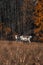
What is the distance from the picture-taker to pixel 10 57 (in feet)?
27.0

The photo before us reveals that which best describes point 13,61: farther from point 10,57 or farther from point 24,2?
point 24,2

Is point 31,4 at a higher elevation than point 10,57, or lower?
lower

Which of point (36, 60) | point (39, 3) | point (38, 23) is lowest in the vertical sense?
point (38, 23)

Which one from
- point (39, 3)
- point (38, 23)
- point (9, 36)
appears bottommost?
point (9, 36)

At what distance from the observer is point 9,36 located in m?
34.9

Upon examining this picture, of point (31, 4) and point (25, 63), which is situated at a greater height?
point (25, 63)

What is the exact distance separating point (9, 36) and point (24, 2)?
657 cm

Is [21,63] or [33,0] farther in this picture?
[33,0]

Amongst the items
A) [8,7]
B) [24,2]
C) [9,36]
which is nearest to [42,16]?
[9,36]

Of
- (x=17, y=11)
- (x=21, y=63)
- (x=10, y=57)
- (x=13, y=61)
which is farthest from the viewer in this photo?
(x=17, y=11)

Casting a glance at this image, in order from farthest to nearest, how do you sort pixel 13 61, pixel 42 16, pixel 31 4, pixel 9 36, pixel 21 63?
pixel 31 4, pixel 9 36, pixel 42 16, pixel 13 61, pixel 21 63

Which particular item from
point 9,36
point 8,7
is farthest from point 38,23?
point 8,7

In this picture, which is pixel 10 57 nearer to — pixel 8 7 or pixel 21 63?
pixel 21 63

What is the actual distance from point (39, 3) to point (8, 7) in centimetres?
1140
